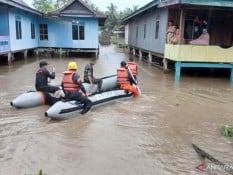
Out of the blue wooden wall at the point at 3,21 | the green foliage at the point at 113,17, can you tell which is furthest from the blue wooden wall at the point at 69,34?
the green foliage at the point at 113,17

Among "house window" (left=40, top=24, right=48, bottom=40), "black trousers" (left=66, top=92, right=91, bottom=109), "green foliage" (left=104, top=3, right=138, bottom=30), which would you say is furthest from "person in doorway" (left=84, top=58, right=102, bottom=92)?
Answer: "green foliage" (left=104, top=3, right=138, bottom=30)

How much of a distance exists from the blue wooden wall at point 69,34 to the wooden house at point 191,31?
4.12 meters

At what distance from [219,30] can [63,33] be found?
11759 millimetres

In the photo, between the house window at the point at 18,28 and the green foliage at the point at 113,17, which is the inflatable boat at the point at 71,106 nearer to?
the house window at the point at 18,28

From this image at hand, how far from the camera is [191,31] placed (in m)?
13.5

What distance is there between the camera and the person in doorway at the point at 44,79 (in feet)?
22.9

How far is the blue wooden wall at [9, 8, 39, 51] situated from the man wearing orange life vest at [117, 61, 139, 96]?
32.6ft

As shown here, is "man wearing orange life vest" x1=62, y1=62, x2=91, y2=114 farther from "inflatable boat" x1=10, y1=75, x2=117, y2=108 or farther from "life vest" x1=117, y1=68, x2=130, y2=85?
"life vest" x1=117, y1=68, x2=130, y2=85

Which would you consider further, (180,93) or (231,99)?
(180,93)

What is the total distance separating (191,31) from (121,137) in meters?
9.64

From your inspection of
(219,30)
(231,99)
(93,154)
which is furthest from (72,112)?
(219,30)

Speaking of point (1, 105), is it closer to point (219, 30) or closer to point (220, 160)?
point (220, 160)

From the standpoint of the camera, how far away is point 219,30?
1395cm

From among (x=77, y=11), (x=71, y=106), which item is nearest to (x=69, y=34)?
(x=77, y=11)
